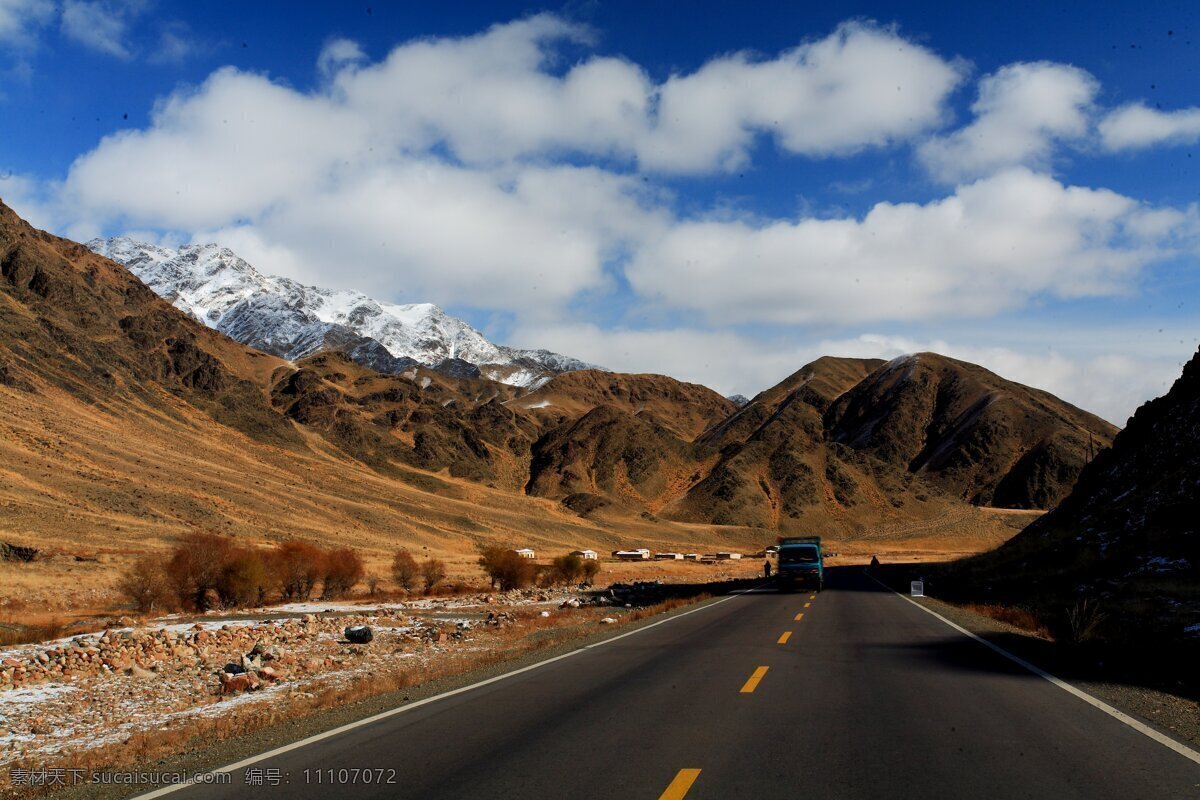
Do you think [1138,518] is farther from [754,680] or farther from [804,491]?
[804,491]

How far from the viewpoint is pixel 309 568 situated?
40.8 metres

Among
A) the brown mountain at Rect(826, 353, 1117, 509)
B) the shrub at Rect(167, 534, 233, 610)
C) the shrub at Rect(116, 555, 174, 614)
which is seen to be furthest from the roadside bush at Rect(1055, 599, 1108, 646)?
the brown mountain at Rect(826, 353, 1117, 509)

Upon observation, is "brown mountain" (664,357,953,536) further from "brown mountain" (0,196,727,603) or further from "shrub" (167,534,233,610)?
"shrub" (167,534,233,610)

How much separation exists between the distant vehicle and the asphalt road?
22.4 m

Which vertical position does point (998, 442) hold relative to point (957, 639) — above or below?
above

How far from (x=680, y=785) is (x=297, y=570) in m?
37.9

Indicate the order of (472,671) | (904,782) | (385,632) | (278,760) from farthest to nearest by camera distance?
(385,632) → (472,671) → (278,760) → (904,782)

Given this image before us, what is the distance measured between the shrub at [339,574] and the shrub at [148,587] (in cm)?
986

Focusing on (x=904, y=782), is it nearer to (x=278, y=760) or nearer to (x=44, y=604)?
(x=278, y=760)

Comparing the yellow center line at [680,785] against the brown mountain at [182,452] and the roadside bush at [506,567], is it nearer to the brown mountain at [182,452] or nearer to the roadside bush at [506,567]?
the brown mountain at [182,452]

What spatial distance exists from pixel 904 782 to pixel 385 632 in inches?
841

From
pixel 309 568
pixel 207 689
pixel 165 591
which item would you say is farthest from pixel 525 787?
pixel 309 568

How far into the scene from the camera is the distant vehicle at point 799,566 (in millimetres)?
35375

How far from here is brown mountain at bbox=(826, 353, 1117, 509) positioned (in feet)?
483
